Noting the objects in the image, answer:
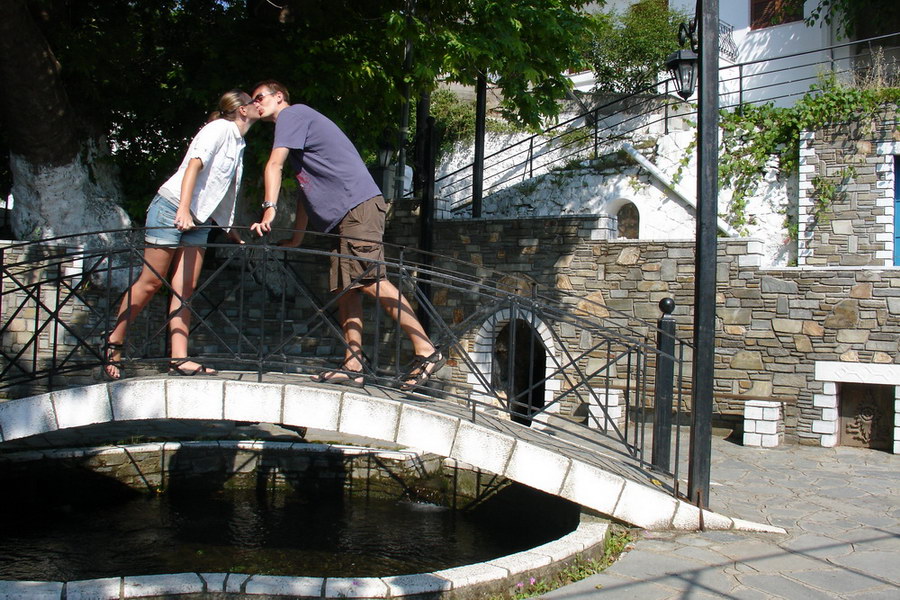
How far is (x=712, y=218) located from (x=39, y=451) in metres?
5.77

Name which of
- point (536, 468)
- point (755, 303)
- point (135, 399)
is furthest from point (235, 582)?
point (755, 303)

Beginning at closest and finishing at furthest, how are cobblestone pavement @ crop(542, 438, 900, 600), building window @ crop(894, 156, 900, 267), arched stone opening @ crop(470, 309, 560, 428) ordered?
cobblestone pavement @ crop(542, 438, 900, 600) < building window @ crop(894, 156, 900, 267) < arched stone opening @ crop(470, 309, 560, 428)

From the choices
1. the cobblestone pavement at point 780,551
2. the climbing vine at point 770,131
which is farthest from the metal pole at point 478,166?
the cobblestone pavement at point 780,551

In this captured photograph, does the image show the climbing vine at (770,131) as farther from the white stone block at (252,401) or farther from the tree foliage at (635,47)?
the white stone block at (252,401)

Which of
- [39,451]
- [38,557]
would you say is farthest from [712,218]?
[39,451]

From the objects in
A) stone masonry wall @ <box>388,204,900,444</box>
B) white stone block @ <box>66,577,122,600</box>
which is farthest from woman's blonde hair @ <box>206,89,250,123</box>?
stone masonry wall @ <box>388,204,900,444</box>

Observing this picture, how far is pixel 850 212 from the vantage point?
11383 millimetres

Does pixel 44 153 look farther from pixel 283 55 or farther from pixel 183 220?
pixel 183 220

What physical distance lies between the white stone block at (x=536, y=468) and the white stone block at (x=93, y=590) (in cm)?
226

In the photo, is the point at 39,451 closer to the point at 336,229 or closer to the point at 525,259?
the point at 336,229

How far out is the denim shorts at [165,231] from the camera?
5247mm

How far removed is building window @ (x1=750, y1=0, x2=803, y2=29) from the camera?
52.6 ft

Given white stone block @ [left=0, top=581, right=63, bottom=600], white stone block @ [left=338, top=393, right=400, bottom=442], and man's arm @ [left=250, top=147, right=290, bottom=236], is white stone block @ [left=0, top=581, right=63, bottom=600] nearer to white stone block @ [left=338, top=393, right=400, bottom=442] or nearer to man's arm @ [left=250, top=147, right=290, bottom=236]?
white stone block @ [left=338, top=393, right=400, bottom=442]

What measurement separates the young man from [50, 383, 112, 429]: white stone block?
4.25 ft
